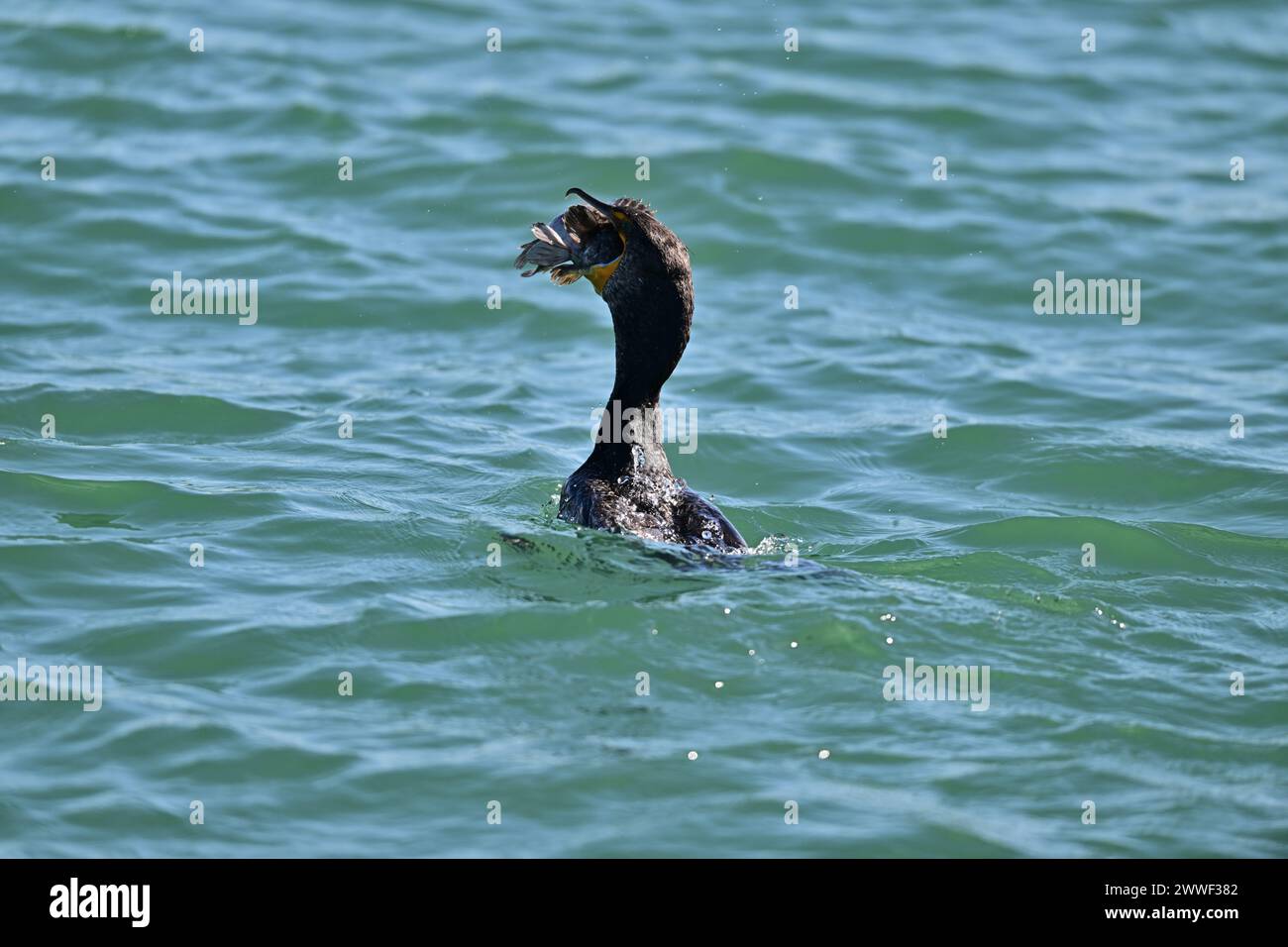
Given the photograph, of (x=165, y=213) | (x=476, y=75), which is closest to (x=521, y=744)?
(x=165, y=213)

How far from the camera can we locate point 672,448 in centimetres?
1048

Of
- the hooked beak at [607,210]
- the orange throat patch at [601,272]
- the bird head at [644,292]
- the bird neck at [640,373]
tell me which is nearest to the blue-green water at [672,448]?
the bird neck at [640,373]

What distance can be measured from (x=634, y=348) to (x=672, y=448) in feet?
9.28

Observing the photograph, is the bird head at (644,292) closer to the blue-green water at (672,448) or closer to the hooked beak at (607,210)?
the hooked beak at (607,210)

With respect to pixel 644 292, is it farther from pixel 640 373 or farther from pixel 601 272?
pixel 640 373

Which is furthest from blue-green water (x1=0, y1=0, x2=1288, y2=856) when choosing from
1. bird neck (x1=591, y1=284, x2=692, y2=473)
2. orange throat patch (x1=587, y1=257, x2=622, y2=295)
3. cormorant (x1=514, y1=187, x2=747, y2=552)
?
orange throat patch (x1=587, y1=257, x2=622, y2=295)

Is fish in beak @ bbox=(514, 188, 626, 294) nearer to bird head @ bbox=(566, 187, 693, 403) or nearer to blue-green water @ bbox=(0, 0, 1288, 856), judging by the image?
bird head @ bbox=(566, 187, 693, 403)

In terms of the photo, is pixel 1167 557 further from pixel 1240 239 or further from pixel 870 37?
pixel 870 37

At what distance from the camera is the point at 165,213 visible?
13883mm

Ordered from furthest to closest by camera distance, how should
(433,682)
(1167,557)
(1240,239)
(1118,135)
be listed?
(1118,135), (1240,239), (1167,557), (433,682)

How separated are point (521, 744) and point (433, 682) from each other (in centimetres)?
64

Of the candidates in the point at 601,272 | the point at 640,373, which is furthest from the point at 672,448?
the point at 601,272

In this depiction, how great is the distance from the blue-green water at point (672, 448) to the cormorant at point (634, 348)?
0.27m
